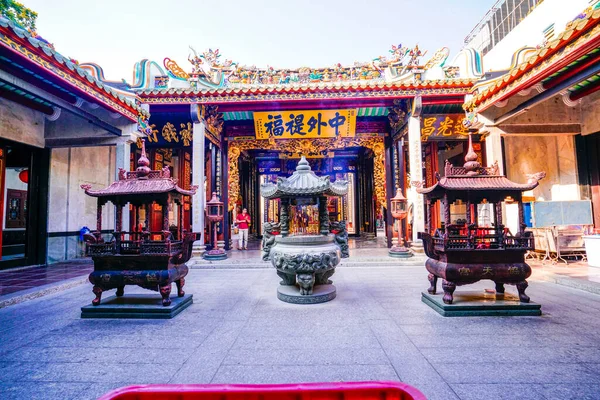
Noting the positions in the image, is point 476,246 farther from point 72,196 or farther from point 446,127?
point 72,196

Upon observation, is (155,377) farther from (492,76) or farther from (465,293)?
(492,76)

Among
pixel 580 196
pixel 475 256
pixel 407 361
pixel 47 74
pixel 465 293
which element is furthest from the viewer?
pixel 580 196

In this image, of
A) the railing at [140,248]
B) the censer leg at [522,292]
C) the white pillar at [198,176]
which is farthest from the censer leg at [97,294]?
the censer leg at [522,292]

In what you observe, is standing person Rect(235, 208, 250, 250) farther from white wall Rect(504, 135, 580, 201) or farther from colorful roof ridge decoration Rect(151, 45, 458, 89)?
white wall Rect(504, 135, 580, 201)

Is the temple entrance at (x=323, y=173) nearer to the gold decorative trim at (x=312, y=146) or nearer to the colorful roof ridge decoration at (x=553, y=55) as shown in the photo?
the gold decorative trim at (x=312, y=146)

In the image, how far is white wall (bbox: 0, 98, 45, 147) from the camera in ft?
23.4

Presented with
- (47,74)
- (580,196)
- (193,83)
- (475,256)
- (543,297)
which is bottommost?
(543,297)

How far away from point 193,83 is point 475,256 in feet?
28.7

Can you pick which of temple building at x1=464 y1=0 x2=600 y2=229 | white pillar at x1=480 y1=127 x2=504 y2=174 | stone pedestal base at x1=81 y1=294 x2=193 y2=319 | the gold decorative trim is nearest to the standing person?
the gold decorative trim

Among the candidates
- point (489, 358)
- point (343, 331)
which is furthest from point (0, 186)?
point (489, 358)

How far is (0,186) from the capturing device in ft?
24.1

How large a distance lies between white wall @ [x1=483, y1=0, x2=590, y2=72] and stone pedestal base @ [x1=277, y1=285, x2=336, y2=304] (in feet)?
32.3

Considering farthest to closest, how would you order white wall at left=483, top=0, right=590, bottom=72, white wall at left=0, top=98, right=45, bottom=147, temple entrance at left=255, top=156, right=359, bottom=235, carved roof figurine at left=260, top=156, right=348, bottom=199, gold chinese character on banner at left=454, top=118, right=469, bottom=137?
temple entrance at left=255, top=156, right=359, bottom=235 → gold chinese character on banner at left=454, top=118, right=469, bottom=137 → white wall at left=483, top=0, right=590, bottom=72 → white wall at left=0, top=98, right=45, bottom=147 → carved roof figurine at left=260, top=156, right=348, bottom=199

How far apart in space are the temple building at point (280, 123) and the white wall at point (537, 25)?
9cm
